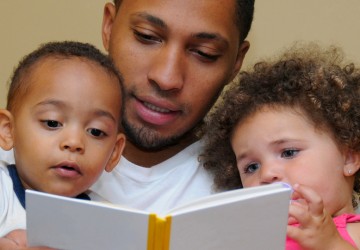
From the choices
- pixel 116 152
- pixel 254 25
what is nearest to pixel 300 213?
pixel 116 152

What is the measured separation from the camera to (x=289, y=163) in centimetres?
130

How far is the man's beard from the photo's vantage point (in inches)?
61.1

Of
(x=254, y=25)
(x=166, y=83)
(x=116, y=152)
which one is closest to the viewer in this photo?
(x=116, y=152)

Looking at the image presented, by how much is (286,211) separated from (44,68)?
612 mm

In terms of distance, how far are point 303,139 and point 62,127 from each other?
1.76ft

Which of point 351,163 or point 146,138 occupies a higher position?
point 146,138

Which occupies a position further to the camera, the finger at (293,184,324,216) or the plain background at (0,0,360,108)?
the plain background at (0,0,360,108)

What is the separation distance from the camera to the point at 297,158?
4.25 feet

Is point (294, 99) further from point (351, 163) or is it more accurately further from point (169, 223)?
point (169, 223)

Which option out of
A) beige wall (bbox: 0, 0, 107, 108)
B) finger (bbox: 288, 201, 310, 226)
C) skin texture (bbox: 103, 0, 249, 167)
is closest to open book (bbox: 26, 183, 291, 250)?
finger (bbox: 288, 201, 310, 226)

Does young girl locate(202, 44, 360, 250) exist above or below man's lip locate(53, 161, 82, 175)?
above

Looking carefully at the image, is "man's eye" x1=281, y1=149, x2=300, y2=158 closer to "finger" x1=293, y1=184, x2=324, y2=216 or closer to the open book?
"finger" x1=293, y1=184, x2=324, y2=216

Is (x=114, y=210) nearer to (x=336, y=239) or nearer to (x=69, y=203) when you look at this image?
(x=69, y=203)

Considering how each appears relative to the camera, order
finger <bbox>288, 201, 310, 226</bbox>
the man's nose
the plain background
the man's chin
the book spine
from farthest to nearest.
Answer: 1. the plain background
2. the man's chin
3. the man's nose
4. finger <bbox>288, 201, 310, 226</bbox>
5. the book spine
